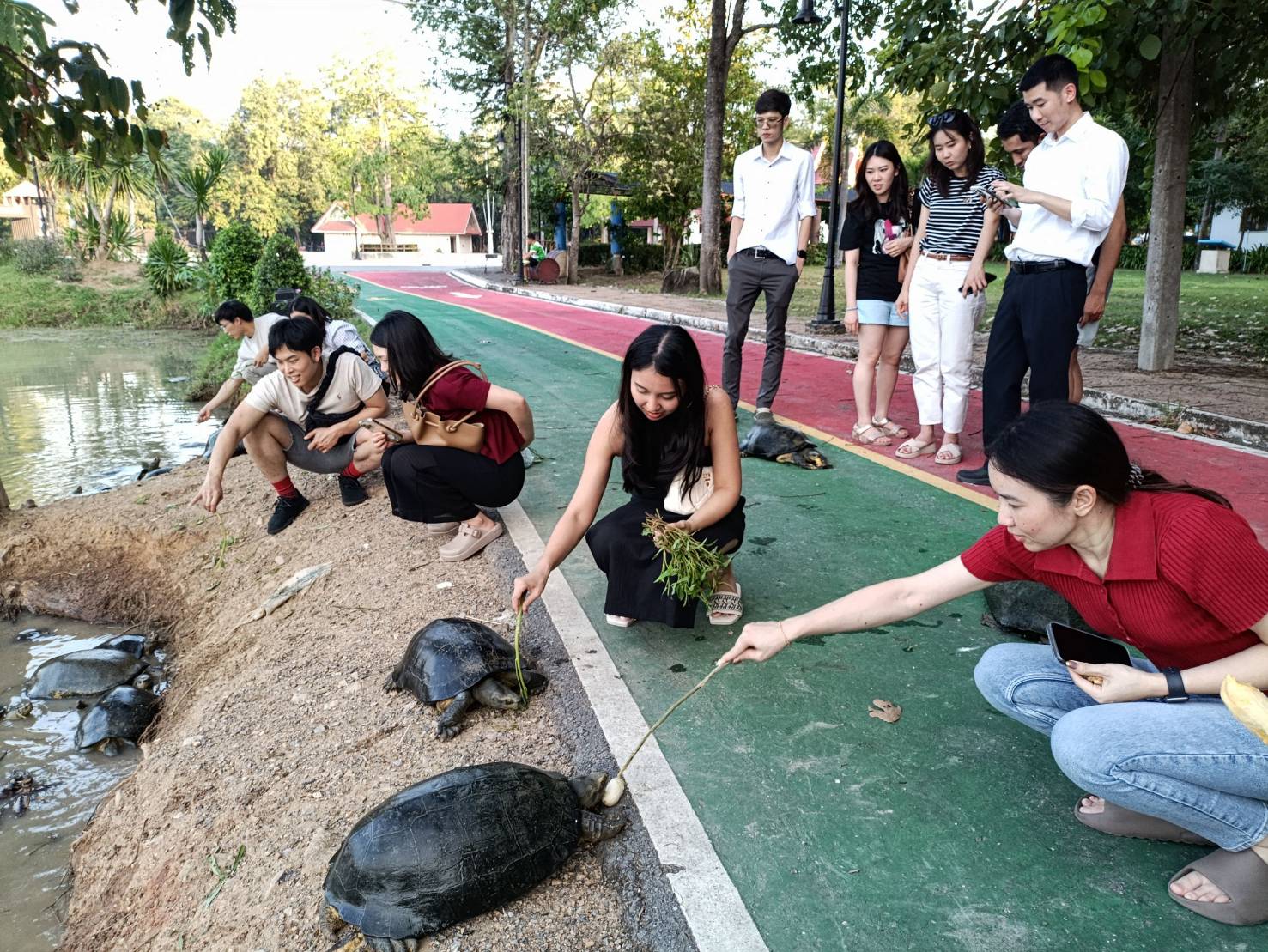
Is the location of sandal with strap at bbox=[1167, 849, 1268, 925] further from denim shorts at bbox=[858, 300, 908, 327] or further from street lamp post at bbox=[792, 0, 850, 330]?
street lamp post at bbox=[792, 0, 850, 330]

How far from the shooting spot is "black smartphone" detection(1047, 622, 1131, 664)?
7.70 ft

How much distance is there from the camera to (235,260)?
48.8 ft

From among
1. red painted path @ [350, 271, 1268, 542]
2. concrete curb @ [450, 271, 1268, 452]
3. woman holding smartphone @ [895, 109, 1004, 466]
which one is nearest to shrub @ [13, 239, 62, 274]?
red painted path @ [350, 271, 1268, 542]

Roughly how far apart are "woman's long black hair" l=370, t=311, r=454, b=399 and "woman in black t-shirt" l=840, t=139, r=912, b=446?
3148mm

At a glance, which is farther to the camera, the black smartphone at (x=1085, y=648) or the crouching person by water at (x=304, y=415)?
the crouching person by water at (x=304, y=415)

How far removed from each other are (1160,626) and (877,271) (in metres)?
4.49

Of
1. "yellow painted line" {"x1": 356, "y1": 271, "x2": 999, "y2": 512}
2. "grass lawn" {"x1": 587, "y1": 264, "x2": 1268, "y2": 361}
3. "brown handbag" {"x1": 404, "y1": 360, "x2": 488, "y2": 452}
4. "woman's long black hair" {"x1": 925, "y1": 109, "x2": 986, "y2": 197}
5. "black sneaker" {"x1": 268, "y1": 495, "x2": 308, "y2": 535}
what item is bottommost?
"black sneaker" {"x1": 268, "y1": 495, "x2": 308, "y2": 535}

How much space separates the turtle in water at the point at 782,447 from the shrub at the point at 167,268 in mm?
22128

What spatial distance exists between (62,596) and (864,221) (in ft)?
21.1

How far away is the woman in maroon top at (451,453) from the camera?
4.40m

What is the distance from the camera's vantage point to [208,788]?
3332 millimetres

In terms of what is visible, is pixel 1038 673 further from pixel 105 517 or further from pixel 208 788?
pixel 105 517

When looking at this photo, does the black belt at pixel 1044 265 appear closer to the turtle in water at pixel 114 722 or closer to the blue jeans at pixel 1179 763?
the blue jeans at pixel 1179 763

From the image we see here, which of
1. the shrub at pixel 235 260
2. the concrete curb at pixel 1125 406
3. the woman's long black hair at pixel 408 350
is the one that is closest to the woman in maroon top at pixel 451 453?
the woman's long black hair at pixel 408 350
